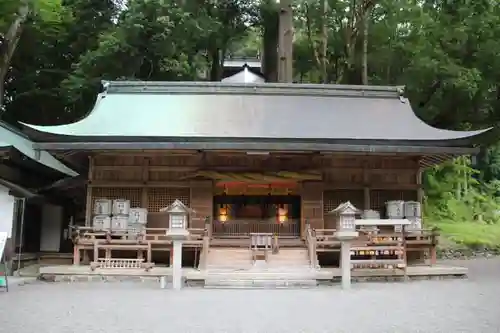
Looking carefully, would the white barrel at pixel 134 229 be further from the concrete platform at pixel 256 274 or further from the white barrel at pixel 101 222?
the concrete platform at pixel 256 274

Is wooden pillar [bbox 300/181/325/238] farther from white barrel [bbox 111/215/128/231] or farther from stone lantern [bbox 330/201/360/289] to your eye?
white barrel [bbox 111/215/128/231]

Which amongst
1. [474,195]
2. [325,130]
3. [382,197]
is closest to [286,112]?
[325,130]

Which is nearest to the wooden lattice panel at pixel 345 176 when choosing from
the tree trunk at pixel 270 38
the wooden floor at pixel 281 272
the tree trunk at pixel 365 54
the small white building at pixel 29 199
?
the wooden floor at pixel 281 272

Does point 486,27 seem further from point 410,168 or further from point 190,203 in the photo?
point 190,203

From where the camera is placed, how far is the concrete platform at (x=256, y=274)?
36.8 ft

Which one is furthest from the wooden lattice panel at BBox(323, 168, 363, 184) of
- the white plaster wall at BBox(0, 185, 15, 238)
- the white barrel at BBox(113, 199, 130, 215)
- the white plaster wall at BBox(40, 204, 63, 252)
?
the white plaster wall at BBox(40, 204, 63, 252)

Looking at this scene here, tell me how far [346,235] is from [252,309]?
3.97m

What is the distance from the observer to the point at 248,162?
14.4m

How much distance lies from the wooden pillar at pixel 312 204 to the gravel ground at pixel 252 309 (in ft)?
10.5

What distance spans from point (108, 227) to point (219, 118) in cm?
446

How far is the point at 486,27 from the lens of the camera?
55.8ft

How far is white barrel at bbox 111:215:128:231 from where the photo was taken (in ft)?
43.3

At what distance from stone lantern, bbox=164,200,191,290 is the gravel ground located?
0.50 m

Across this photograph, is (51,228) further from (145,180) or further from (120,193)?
(145,180)
